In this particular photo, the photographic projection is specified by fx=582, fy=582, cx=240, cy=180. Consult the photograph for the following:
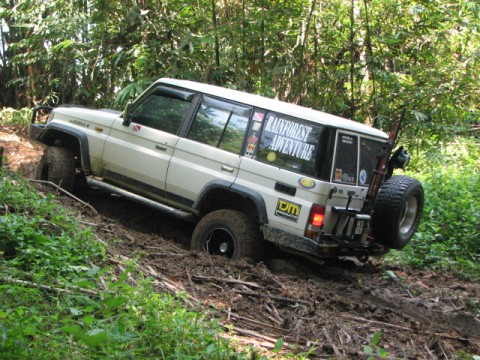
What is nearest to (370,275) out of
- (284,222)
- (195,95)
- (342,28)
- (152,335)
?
(284,222)

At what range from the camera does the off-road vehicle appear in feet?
17.7

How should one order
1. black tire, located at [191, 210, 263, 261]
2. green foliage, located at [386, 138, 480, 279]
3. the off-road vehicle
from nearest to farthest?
1. the off-road vehicle
2. black tire, located at [191, 210, 263, 261]
3. green foliage, located at [386, 138, 480, 279]

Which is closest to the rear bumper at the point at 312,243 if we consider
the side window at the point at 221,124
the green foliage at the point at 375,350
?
the side window at the point at 221,124

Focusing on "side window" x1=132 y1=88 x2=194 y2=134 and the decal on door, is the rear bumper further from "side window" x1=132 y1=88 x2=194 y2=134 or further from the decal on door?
"side window" x1=132 y1=88 x2=194 y2=134

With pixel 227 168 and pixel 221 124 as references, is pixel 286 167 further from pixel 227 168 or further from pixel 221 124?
pixel 221 124

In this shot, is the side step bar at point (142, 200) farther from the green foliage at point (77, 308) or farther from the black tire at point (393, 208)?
the black tire at point (393, 208)

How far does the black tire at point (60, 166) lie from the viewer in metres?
6.82

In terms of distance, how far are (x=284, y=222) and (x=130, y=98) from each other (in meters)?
5.74

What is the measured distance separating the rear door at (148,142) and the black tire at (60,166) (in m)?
0.51

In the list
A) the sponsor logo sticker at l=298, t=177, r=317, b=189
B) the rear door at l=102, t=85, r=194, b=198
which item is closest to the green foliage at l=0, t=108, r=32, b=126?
the rear door at l=102, t=85, r=194, b=198

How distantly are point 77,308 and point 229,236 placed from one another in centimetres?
257

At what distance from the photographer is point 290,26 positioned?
1062 centimetres

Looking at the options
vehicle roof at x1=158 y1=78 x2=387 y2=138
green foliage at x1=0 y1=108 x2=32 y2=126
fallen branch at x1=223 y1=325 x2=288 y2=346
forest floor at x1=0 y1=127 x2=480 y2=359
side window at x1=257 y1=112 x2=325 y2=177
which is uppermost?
vehicle roof at x1=158 y1=78 x2=387 y2=138

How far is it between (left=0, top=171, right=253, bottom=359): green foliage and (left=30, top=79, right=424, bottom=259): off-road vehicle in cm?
159
